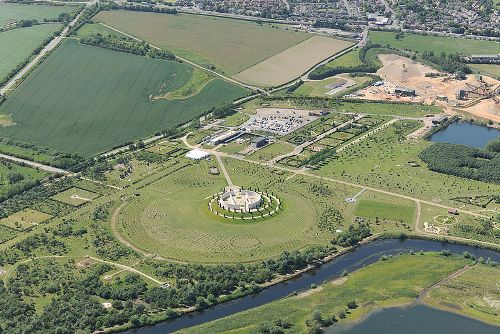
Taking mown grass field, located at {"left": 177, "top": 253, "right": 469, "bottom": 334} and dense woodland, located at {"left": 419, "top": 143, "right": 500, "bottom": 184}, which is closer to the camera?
mown grass field, located at {"left": 177, "top": 253, "right": 469, "bottom": 334}

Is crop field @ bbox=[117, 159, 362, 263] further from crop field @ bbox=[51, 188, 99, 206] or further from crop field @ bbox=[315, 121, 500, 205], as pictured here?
crop field @ bbox=[51, 188, 99, 206]

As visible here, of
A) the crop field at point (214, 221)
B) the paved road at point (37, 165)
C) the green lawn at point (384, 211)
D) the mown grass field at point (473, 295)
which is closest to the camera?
the mown grass field at point (473, 295)

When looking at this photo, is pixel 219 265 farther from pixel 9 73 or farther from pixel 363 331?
pixel 9 73

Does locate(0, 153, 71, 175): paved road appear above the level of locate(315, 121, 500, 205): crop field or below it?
below

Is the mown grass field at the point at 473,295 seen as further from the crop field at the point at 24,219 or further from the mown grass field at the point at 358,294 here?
the crop field at the point at 24,219

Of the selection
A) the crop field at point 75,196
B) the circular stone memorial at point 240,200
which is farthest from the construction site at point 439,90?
the crop field at point 75,196

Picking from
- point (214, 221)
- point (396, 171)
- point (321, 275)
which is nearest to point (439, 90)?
point (396, 171)

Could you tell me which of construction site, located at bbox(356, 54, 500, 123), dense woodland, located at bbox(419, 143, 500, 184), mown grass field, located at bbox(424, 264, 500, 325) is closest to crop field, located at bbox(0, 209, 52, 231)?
mown grass field, located at bbox(424, 264, 500, 325)

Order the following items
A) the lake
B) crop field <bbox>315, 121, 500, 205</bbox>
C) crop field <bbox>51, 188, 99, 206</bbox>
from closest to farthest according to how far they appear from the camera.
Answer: the lake < crop field <bbox>51, 188, 99, 206</bbox> < crop field <bbox>315, 121, 500, 205</bbox>
